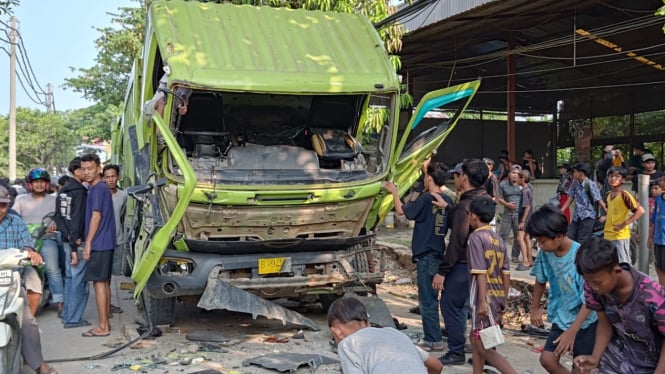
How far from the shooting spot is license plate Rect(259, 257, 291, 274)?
554 cm

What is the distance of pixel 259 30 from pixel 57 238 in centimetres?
304

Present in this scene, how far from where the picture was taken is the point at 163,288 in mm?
5340

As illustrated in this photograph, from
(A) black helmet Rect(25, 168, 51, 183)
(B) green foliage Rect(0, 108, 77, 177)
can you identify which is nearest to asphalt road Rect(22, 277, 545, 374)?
(A) black helmet Rect(25, 168, 51, 183)

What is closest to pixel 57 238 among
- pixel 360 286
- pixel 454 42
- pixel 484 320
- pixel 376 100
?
pixel 360 286

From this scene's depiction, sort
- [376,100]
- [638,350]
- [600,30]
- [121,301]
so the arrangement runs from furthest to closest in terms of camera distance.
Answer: [600,30]
[121,301]
[376,100]
[638,350]

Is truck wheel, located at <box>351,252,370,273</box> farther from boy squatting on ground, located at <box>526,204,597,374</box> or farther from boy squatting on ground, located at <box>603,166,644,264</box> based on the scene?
boy squatting on ground, located at <box>603,166,644,264</box>

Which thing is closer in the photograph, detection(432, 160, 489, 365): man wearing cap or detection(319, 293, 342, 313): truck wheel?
detection(432, 160, 489, 365): man wearing cap

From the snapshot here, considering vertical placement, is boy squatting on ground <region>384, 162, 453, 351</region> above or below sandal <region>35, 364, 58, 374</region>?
above

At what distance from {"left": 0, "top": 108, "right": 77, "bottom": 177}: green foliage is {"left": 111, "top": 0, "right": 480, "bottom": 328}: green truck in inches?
1321

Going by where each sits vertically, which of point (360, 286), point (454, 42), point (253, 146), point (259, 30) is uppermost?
point (454, 42)

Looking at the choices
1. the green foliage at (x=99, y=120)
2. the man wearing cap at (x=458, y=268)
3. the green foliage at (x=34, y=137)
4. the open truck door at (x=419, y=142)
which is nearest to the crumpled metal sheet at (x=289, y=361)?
the man wearing cap at (x=458, y=268)

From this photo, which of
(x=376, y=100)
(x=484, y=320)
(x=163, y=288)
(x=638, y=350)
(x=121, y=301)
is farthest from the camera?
(x=121, y=301)

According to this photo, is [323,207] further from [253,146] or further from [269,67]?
[269,67]

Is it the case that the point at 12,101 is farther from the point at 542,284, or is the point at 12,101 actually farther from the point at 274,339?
the point at 542,284
